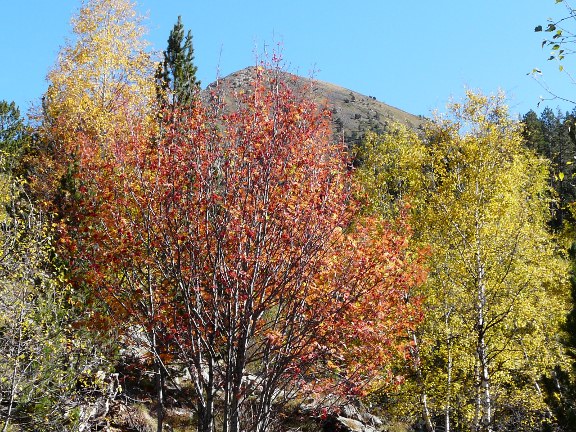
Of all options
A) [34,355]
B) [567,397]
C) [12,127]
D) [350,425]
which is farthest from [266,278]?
[12,127]

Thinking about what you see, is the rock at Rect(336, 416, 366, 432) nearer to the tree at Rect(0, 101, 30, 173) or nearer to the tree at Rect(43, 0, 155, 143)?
the tree at Rect(43, 0, 155, 143)

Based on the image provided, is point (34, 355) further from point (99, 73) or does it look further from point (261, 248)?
point (99, 73)

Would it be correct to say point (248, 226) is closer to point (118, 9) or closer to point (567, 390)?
point (567, 390)

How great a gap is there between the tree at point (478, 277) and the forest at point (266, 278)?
0.07 metres

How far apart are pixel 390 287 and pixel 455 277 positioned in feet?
29.0

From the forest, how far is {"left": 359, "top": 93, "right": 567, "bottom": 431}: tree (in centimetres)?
7

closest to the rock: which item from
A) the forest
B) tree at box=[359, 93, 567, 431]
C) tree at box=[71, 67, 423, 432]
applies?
the forest

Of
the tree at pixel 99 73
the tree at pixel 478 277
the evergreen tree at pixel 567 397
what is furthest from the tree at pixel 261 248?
the tree at pixel 99 73

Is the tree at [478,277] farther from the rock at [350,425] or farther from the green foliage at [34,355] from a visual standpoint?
the green foliage at [34,355]

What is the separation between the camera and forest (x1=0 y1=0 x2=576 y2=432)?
797 cm

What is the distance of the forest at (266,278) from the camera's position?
7969 mm

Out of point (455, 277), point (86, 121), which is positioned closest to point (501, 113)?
point (455, 277)

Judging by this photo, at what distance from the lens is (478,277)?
16031mm

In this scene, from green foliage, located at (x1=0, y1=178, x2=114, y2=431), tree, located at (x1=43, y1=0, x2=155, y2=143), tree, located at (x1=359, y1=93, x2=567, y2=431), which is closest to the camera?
green foliage, located at (x1=0, y1=178, x2=114, y2=431)
